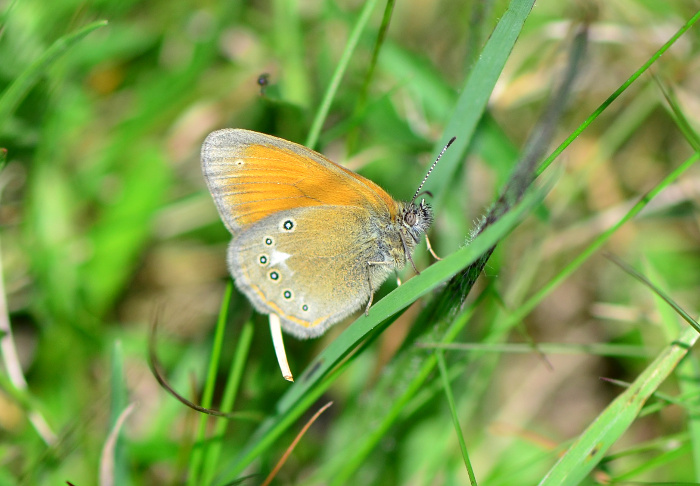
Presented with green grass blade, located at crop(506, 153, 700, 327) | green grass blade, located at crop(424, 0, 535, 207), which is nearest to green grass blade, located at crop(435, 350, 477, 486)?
green grass blade, located at crop(506, 153, 700, 327)

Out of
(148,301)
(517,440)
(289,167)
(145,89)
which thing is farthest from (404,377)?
(145,89)

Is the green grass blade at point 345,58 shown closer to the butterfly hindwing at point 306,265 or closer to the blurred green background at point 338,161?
the blurred green background at point 338,161

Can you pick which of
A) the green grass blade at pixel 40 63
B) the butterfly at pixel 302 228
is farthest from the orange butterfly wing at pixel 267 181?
the green grass blade at pixel 40 63

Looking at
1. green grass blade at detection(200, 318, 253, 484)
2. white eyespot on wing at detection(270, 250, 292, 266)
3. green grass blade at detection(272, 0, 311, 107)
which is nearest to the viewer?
green grass blade at detection(200, 318, 253, 484)

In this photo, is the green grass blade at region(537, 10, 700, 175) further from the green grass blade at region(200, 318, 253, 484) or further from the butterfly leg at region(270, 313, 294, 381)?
the green grass blade at region(200, 318, 253, 484)

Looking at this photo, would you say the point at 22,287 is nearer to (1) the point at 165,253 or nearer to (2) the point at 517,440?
(1) the point at 165,253
